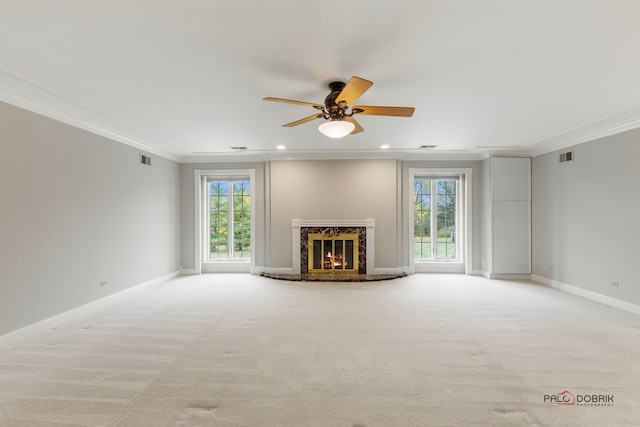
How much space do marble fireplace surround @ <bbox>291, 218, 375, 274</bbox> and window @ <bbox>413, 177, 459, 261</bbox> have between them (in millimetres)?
1123

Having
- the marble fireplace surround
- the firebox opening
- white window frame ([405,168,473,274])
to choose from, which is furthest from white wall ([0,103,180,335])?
white window frame ([405,168,473,274])

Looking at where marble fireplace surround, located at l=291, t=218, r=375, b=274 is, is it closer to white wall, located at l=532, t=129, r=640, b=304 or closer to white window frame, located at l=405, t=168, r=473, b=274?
white window frame, located at l=405, t=168, r=473, b=274

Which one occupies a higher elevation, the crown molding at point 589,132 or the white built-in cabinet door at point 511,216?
the crown molding at point 589,132

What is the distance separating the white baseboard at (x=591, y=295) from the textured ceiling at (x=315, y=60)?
7.76ft

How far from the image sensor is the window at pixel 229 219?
21.4 ft

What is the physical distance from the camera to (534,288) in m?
5.06

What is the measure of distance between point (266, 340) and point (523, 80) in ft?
11.4

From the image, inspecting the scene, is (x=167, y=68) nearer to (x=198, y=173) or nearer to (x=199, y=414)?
(x=199, y=414)

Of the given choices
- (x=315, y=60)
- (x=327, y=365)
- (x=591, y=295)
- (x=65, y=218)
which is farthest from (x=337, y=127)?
(x=591, y=295)

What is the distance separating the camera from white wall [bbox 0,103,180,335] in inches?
116

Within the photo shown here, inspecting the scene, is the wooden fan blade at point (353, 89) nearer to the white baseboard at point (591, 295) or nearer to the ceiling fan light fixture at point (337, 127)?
the ceiling fan light fixture at point (337, 127)

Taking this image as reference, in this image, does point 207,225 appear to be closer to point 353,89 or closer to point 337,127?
point 337,127

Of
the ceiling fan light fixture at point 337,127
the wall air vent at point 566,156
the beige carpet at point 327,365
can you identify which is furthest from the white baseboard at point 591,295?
the ceiling fan light fixture at point 337,127

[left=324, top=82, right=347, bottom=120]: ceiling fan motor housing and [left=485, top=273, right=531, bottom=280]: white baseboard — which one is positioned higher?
[left=324, top=82, right=347, bottom=120]: ceiling fan motor housing
